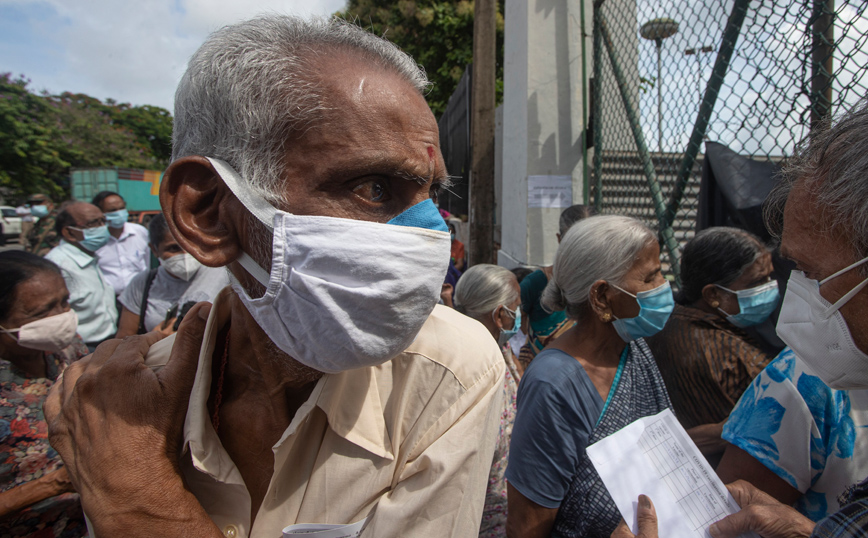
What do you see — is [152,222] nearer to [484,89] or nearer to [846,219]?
[484,89]

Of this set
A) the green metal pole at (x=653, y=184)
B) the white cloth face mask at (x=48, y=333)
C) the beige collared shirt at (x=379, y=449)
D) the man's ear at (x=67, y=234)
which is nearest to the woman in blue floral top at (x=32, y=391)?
the white cloth face mask at (x=48, y=333)

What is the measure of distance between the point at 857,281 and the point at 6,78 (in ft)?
106

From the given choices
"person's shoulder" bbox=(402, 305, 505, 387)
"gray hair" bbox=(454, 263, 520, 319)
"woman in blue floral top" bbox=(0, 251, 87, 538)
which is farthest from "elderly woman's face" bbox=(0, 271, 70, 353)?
"gray hair" bbox=(454, 263, 520, 319)

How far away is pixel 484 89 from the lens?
5.38m

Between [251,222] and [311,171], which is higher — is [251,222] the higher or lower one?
the lower one

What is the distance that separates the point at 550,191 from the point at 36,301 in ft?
14.3

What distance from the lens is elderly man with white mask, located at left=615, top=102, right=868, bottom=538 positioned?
1.01 meters

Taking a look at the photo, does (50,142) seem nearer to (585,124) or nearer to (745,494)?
(585,124)

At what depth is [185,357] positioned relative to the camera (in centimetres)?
→ 117

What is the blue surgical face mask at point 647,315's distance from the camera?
80.8 inches

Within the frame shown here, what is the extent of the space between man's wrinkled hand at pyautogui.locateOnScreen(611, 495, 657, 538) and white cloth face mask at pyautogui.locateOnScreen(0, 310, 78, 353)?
243cm

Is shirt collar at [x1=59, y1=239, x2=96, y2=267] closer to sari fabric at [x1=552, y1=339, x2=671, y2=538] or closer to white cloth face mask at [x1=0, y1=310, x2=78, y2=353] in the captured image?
white cloth face mask at [x1=0, y1=310, x2=78, y2=353]

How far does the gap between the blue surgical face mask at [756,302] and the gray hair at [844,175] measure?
153 cm

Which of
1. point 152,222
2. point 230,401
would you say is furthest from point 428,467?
point 152,222
